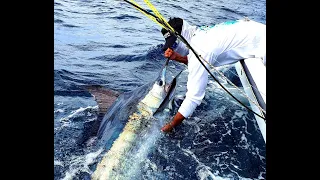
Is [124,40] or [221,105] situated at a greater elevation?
[221,105]

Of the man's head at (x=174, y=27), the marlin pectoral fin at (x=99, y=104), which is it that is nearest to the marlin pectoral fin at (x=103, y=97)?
the marlin pectoral fin at (x=99, y=104)

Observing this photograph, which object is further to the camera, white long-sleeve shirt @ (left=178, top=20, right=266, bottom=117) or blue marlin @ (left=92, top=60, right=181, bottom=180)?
white long-sleeve shirt @ (left=178, top=20, right=266, bottom=117)

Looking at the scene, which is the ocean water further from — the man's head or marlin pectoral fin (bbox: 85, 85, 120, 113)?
the man's head

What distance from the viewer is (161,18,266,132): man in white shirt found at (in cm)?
333

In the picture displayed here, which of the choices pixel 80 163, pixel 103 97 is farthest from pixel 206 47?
pixel 80 163

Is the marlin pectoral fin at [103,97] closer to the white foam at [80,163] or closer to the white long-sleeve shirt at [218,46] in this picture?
the white foam at [80,163]

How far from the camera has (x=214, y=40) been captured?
3.50 metres

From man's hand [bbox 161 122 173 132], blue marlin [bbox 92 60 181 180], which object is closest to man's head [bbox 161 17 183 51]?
blue marlin [bbox 92 60 181 180]

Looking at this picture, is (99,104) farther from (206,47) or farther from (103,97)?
(206,47)

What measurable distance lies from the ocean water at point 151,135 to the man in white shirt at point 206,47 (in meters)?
0.40

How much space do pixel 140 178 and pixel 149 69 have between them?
3.30m

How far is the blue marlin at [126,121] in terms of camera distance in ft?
9.68
